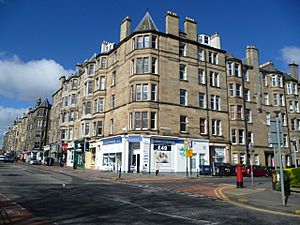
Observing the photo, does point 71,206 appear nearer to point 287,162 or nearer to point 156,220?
point 156,220

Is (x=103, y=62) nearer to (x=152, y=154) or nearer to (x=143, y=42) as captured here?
(x=143, y=42)

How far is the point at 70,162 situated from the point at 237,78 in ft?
102

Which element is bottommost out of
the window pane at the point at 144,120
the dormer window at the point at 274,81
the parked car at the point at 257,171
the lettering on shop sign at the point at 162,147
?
the parked car at the point at 257,171

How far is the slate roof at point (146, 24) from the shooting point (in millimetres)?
35066

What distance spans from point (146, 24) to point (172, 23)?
3381 mm

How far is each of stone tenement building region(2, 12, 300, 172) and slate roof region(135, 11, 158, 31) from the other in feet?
0.44

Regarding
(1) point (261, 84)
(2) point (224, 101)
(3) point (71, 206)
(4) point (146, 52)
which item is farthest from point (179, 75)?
(3) point (71, 206)

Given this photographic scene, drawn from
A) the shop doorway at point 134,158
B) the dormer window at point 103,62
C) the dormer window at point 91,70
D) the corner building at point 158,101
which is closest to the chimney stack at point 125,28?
the corner building at point 158,101

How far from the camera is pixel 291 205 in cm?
1044

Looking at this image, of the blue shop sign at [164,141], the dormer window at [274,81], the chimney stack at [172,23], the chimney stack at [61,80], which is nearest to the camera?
→ the blue shop sign at [164,141]

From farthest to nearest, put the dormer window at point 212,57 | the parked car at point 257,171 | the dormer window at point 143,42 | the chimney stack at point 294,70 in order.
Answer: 1. the chimney stack at point 294,70
2. the dormer window at point 212,57
3. the dormer window at point 143,42
4. the parked car at point 257,171

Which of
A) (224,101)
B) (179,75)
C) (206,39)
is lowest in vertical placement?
(224,101)

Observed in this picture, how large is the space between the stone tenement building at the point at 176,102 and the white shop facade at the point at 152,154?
Answer: 11 centimetres

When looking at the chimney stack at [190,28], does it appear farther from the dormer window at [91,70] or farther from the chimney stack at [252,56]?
the dormer window at [91,70]
